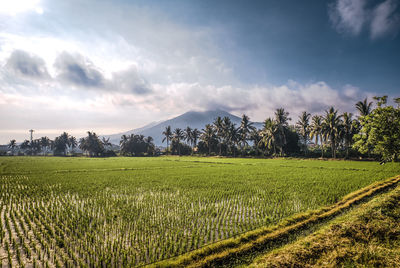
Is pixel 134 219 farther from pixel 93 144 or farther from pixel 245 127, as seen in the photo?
pixel 93 144

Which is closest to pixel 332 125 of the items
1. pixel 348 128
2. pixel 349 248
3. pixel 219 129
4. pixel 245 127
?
pixel 348 128

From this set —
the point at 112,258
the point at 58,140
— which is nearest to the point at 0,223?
the point at 112,258

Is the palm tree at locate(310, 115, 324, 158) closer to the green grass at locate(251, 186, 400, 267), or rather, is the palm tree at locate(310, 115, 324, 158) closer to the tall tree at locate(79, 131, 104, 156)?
the green grass at locate(251, 186, 400, 267)

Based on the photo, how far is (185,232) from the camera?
235 inches

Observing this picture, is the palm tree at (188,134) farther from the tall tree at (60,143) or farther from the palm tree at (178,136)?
the tall tree at (60,143)

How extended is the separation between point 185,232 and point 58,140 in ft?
358

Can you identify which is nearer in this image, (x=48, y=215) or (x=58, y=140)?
(x=48, y=215)

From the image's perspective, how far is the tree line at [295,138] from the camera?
50.4ft

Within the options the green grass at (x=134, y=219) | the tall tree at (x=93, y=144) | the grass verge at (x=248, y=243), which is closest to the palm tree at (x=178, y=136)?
the tall tree at (x=93, y=144)

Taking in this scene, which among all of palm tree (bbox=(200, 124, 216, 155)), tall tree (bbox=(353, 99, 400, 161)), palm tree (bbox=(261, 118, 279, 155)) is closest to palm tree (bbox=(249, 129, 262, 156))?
palm tree (bbox=(261, 118, 279, 155))

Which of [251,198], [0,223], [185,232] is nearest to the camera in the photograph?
[185,232]

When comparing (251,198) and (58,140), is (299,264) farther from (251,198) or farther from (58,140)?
(58,140)

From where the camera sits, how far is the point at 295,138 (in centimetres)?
5312

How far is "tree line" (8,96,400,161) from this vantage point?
50.4ft
